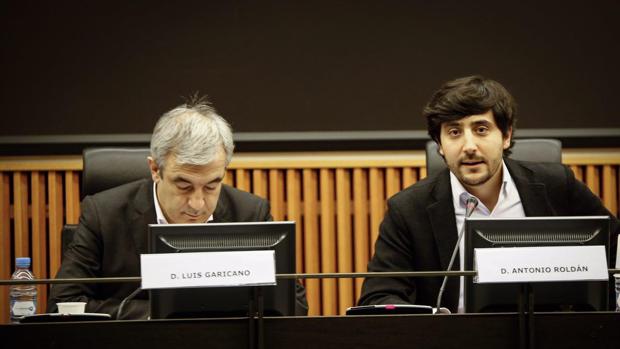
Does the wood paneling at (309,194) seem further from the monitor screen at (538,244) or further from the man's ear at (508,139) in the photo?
the monitor screen at (538,244)

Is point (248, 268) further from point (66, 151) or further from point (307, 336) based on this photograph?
point (66, 151)

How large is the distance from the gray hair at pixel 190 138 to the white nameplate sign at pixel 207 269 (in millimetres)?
783

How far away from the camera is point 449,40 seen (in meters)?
3.97

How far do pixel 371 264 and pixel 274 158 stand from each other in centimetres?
147

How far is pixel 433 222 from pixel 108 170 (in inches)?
41.0

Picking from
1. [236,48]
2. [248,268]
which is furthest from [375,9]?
[248,268]

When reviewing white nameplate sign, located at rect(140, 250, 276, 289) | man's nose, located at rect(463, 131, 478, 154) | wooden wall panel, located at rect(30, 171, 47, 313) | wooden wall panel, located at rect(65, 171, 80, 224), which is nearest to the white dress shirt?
man's nose, located at rect(463, 131, 478, 154)

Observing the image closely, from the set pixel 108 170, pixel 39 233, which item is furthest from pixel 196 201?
pixel 39 233

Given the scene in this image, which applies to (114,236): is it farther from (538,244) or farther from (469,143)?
(538,244)

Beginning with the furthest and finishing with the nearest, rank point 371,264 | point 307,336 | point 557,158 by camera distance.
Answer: point 557,158
point 371,264
point 307,336

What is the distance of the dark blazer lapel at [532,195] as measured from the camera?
2645 mm

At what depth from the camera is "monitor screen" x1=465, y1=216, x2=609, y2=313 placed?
1.83m

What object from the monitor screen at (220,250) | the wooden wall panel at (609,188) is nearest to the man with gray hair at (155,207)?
the monitor screen at (220,250)

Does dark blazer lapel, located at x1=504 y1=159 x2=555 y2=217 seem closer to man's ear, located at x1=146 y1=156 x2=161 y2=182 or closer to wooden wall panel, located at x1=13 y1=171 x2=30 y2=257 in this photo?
man's ear, located at x1=146 y1=156 x2=161 y2=182
